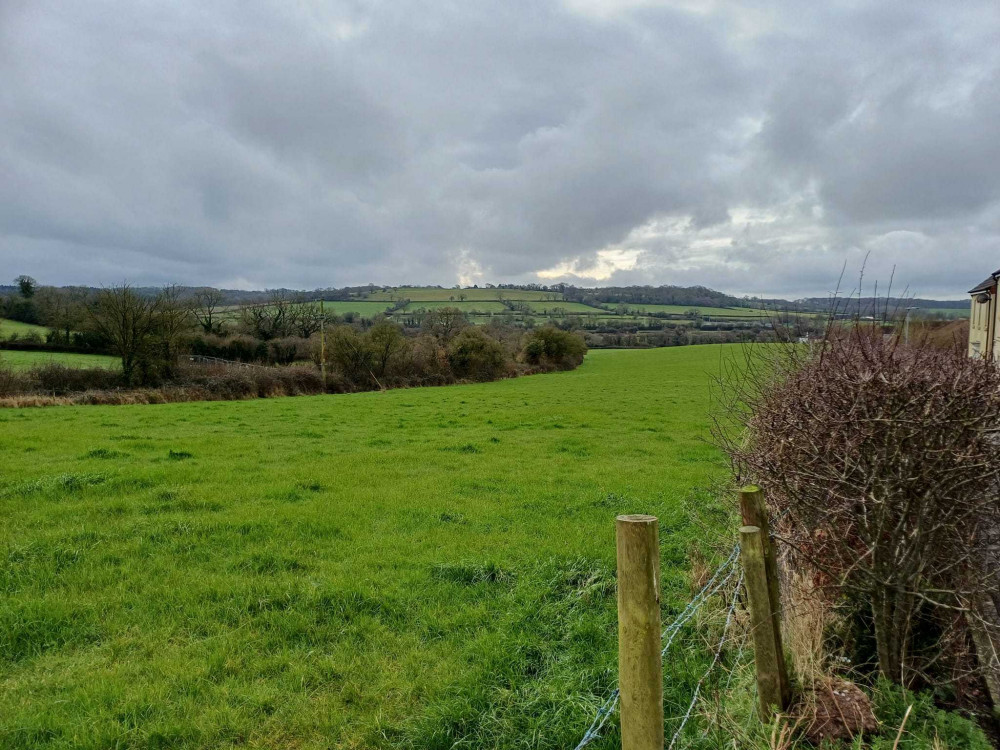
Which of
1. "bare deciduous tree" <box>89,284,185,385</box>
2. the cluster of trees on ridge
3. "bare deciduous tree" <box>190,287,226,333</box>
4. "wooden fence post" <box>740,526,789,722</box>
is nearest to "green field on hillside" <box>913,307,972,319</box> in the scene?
"wooden fence post" <box>740,526,789,722</box>

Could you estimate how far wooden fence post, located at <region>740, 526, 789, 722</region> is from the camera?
10.2 feet

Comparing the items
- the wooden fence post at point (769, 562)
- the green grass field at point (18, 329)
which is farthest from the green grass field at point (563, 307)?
the wooden fence post at point (769, 562)

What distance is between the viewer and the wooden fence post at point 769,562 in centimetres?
317

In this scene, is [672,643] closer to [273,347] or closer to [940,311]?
[940,311]

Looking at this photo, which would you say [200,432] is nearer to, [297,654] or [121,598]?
[121,598]

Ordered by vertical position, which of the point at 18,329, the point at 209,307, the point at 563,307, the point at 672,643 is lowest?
the point at 672,643

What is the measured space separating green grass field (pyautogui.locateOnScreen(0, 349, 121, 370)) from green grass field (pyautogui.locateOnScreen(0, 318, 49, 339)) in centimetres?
250

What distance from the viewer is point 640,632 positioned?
235 cm

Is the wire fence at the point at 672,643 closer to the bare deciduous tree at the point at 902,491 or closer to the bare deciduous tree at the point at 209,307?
the bare deciduous tree at the point at 902,491

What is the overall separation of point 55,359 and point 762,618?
150ft

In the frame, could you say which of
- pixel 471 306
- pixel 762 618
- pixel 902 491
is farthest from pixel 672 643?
pixel 471 306

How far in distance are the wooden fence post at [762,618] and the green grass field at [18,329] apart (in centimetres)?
5455

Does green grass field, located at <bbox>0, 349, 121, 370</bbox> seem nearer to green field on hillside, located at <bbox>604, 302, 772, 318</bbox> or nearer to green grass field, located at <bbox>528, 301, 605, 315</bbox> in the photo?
green grass field, located at <bbox>528, 301, 605, 315</bbox>

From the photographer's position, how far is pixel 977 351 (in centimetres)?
440
